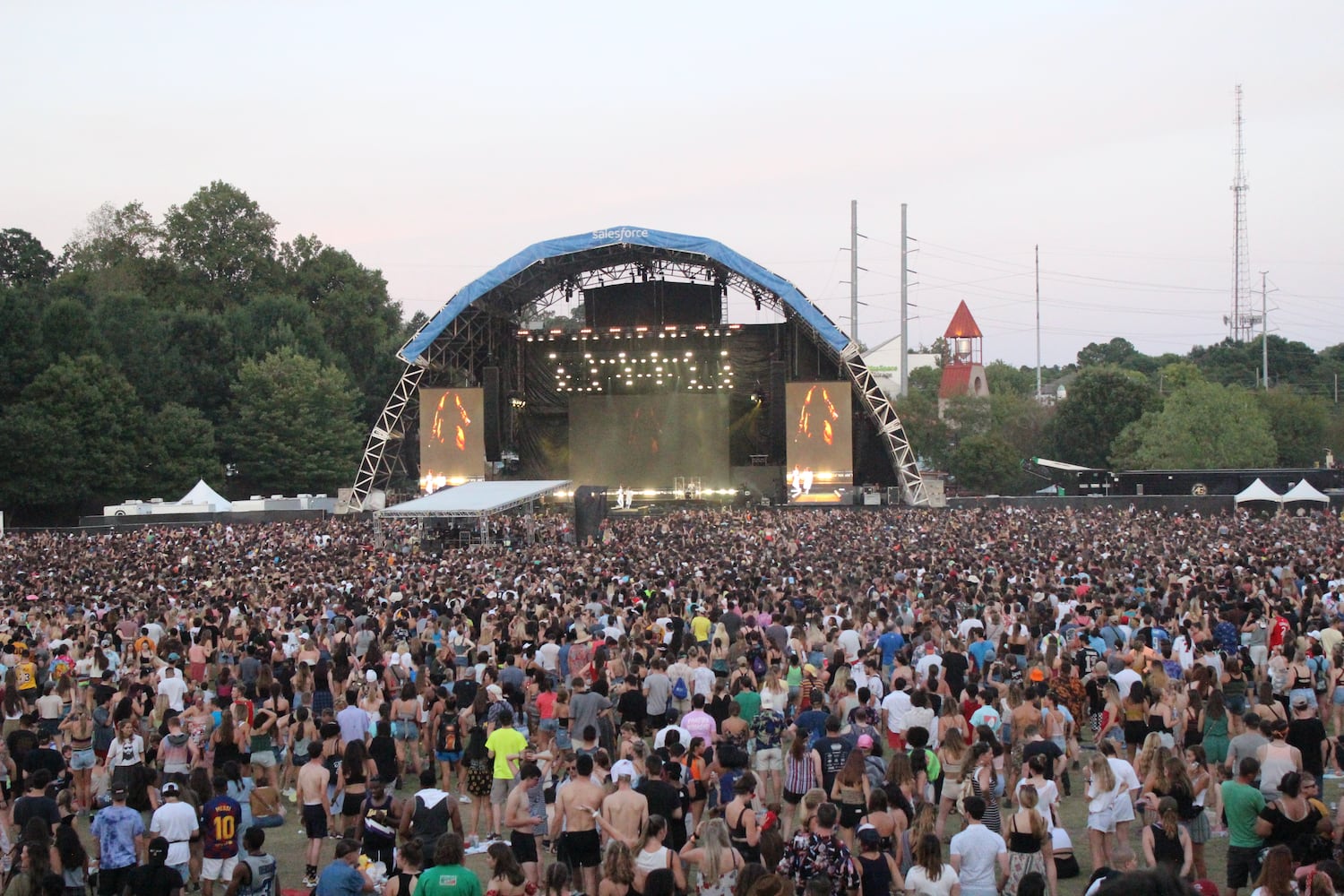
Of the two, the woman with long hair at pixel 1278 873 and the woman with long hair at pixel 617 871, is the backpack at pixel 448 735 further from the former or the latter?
the woman with long hair at pixel 1278 873

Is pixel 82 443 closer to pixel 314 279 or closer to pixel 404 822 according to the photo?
pixel 314 279

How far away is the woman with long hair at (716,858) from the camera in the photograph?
648 centimetres

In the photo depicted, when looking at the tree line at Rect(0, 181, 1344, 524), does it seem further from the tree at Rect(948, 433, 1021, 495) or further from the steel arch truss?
the steel arch truss

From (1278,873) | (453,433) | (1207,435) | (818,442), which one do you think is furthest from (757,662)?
(1207,435)

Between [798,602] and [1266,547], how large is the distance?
11.8 metres

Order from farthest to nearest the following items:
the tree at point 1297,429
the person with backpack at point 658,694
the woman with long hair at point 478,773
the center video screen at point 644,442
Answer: the tree at point 1297,429 → the center video screen at point 644,442 → the person with backpack at point 658,694 → the woman with long hair at point 478,773

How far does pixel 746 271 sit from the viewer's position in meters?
39.3

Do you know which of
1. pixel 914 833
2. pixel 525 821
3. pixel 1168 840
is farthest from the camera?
pixel 525 821

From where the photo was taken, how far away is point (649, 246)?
3950 centimetres

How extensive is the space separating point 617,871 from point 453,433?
124 feet

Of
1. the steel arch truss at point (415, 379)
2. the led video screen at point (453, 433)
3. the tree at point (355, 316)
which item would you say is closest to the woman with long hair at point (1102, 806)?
the steel arch truss at point (415, 379)

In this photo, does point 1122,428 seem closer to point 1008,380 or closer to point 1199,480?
point 1199,480

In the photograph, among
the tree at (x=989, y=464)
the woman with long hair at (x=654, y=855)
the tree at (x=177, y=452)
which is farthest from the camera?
the tree at (x=989, y=464)

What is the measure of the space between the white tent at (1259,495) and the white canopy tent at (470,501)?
765 inches
